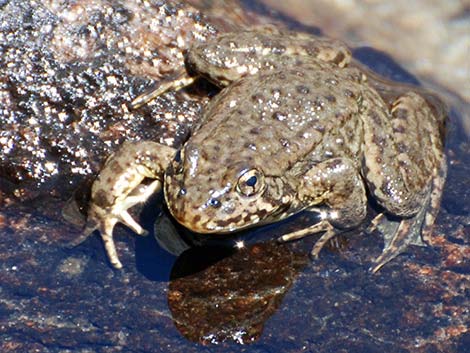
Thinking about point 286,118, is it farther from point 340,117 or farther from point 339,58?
point 339,58

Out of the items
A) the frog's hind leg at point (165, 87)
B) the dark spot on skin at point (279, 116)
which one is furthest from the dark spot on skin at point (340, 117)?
the frog's hind leg at point (165, 87)

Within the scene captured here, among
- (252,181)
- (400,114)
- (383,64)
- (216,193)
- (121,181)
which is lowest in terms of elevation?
(121,181)

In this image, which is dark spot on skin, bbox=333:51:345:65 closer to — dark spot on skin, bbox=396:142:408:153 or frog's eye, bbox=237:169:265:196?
dark spot on skin, bbox=396:142:408:153

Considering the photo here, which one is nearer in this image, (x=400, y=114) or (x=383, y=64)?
(x=400, y=114)

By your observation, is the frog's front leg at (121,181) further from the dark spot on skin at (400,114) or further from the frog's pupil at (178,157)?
the dark spot on skin at (400,114)

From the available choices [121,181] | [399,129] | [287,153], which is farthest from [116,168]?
[399,129]
